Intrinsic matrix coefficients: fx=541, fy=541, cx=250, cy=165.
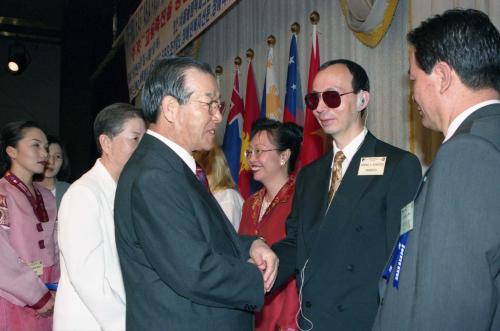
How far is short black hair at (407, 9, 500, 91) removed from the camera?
125 cm

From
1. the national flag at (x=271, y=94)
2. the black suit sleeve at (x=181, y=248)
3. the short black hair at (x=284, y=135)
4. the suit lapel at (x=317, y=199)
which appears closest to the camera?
the black suit sleeve at (x=181, y=248)

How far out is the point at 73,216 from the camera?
2203 mm

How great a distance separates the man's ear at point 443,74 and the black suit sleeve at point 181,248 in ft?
2.38

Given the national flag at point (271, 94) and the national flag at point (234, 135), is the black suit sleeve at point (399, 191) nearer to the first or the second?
the national flag at point (271, 94)

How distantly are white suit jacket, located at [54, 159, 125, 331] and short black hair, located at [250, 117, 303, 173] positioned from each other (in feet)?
3.54

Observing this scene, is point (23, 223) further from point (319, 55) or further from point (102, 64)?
point (102, 64)

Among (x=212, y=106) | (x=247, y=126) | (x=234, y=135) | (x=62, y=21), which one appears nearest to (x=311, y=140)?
(x=247, y=126)

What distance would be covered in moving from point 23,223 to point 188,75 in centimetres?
205

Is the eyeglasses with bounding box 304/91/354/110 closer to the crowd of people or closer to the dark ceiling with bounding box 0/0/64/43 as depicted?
the crowd of people

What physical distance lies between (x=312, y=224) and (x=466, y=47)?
0.97 metres

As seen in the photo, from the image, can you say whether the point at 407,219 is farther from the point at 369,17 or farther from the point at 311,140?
the point at 311,140

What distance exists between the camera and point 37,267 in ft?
10.5

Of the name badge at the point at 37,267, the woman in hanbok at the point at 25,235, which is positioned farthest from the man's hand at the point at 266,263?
the name badge at the point at 37,267

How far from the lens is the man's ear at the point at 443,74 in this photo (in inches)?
49.6
